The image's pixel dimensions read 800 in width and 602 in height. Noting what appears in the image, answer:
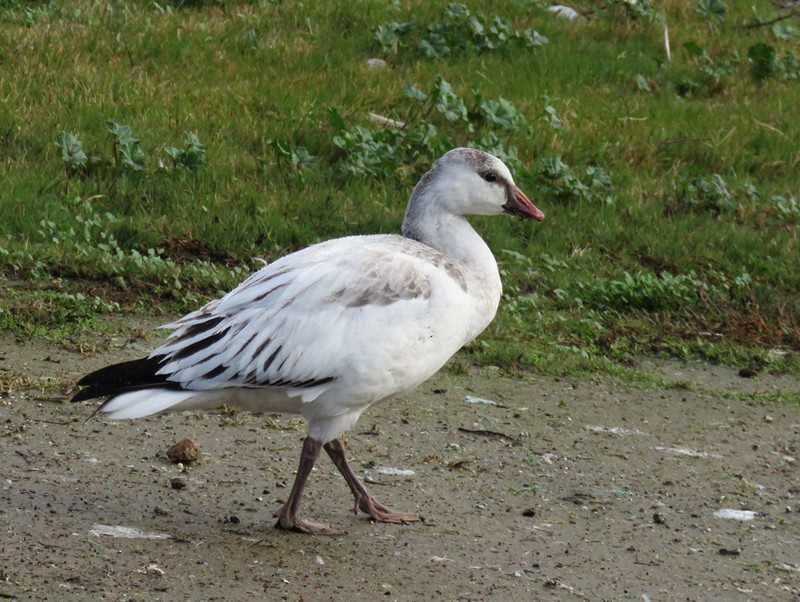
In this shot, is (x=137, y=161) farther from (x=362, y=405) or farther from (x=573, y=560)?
(x=573, y=560)

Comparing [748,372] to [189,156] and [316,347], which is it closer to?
[316,347]

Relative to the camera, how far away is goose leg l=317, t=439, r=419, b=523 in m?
5.37

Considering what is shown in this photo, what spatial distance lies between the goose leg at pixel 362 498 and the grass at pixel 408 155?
7.19 ft

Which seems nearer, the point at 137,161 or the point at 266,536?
the point at 266,536

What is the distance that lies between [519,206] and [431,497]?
1591 mm

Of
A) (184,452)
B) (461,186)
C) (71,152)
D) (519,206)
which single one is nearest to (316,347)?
(184,452)

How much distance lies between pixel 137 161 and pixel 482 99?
304cm

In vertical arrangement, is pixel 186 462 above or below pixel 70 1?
below

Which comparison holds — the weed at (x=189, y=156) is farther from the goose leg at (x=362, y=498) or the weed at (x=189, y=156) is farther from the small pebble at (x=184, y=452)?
the goose leg at (x=362, y=498)

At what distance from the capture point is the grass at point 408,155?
8312mm

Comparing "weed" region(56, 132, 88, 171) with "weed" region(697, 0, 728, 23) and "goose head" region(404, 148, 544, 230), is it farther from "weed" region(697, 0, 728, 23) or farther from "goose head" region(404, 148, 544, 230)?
"weed" region(697, 0, 728, 23)

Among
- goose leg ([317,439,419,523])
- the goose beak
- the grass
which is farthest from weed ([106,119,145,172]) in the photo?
goose leg ([317,439,419,523])

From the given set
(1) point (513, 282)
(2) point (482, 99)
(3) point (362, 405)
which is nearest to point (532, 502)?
(3) point (362, 405)

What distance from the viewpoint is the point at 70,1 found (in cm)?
1181
